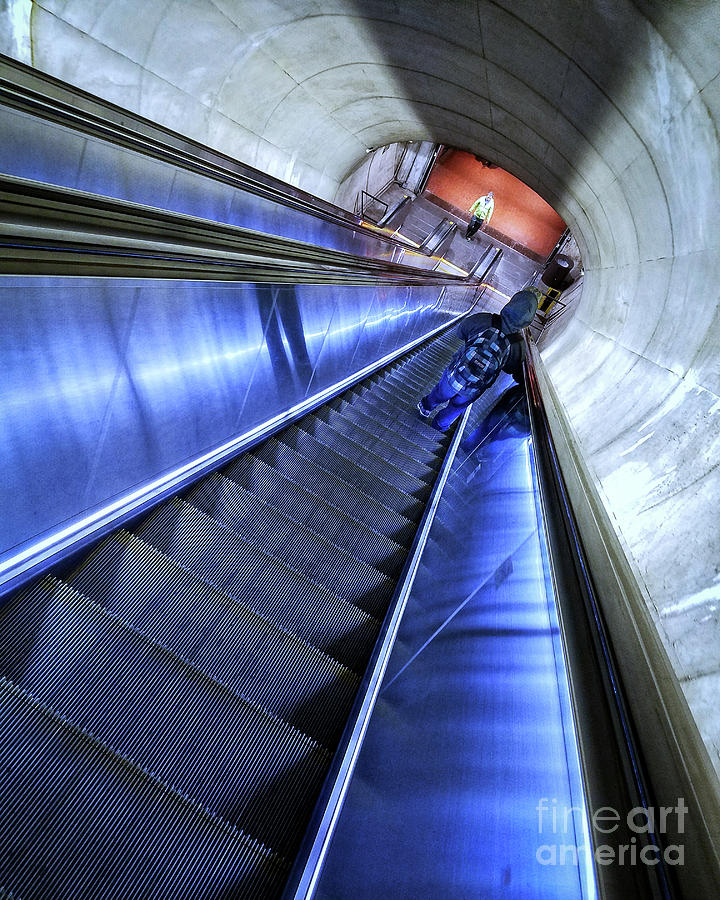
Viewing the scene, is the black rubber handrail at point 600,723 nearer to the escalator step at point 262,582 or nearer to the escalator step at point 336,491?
the escalator step at point 262,582

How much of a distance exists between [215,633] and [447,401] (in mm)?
4532

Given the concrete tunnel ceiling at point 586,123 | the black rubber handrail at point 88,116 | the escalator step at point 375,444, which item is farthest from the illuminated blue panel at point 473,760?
the black rubber handrail at point 88,116

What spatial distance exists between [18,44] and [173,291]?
24.5 ft

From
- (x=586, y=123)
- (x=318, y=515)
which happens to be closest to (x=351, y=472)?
(x=318, y=515)

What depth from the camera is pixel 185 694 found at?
1.94 m

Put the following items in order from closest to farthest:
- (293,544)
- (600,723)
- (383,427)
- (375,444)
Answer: (600,723), (293,544), (375,444), (383,427)

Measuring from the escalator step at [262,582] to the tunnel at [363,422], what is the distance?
1.8 inches

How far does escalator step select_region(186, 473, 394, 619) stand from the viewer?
9.75 ft

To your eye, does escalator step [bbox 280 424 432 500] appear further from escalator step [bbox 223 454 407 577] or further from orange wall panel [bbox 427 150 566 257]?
orange wall panel [bbox 427 150 566 257]

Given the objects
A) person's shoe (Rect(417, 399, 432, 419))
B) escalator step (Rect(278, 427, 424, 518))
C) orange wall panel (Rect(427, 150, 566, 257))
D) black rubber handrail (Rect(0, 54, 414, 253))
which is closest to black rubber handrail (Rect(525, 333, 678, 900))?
escalator step (Rect(278, 427, 424, 518))

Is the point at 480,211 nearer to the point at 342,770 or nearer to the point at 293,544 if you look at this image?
the point at 293,544

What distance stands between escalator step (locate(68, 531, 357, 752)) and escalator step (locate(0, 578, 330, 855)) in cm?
11

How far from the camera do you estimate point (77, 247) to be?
73.1 inches

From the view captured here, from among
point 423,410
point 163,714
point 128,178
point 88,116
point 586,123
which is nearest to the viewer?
point 163,714
